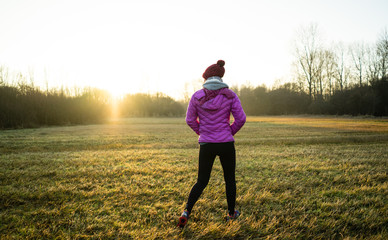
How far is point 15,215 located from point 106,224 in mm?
1543

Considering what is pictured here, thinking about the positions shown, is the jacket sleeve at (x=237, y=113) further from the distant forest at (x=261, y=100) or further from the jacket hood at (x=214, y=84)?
the distant forest at (x=261, y=100)

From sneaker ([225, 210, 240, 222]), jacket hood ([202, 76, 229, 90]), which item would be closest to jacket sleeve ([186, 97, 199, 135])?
jacket hood ([202, 76, 229, 90])

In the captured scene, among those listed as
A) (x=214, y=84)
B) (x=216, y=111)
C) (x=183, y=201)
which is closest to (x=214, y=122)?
(x=216, y=111)

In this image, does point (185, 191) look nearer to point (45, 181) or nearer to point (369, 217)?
point (369, 217)

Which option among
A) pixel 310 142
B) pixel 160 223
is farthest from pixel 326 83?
pixel 160 223

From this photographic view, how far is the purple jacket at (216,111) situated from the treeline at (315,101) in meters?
43.3

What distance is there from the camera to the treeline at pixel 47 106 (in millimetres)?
24469

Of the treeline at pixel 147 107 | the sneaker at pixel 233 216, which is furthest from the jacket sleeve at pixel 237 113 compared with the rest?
the treeline at pixel 147 107

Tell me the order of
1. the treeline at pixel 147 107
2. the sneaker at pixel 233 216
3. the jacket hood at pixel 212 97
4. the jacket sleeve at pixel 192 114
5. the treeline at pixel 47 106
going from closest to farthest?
the jacket hood at pixel 212 97 → the jacket sleeve at pixel 192 114 → the sneaker at pixel 233 216 → the treeline at pixel 47 106 → the treeline at pixel 147 107

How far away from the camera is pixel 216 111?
108 inches

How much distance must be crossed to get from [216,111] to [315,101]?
162 feet

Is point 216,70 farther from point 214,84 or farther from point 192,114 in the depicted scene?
point 192,114

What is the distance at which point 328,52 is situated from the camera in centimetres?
4553

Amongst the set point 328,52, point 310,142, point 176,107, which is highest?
point 328,52
